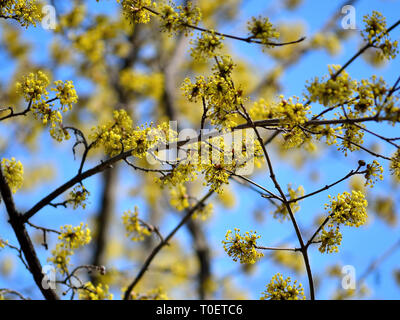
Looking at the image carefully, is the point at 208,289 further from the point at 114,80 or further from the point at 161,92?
the point at 114,80

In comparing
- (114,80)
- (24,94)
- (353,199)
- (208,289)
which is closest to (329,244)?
(353,199)

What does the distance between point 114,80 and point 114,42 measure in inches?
44.4

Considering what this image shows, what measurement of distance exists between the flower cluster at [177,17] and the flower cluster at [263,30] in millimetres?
351

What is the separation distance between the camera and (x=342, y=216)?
87.5 inches

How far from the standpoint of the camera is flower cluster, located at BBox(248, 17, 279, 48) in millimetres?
2141

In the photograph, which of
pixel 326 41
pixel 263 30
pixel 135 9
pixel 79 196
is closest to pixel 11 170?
pixel 79 196

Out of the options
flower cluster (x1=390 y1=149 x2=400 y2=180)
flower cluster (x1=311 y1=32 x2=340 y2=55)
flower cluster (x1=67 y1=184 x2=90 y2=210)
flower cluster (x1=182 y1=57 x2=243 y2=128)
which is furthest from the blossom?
flower cluster (x1=311 y1=32 x2=340 y2=55)

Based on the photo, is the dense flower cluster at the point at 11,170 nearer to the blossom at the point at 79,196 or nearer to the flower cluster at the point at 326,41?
the blossom at the point at 79,196

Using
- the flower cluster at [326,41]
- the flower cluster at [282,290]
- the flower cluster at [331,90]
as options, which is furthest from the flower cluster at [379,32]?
the flower cluster at [326,41]

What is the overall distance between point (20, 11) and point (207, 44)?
1205mm

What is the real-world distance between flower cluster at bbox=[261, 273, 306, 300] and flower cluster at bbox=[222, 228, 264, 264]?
199 mm

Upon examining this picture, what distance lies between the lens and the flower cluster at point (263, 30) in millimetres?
2141

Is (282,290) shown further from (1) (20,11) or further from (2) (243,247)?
(1) (20,11)

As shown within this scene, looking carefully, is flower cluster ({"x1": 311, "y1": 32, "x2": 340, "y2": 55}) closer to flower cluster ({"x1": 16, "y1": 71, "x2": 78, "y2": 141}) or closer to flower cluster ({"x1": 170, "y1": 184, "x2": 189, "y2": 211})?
flower cluster ({"x1": 170, "y1": 184, "x2": 189, "y2": 211})
